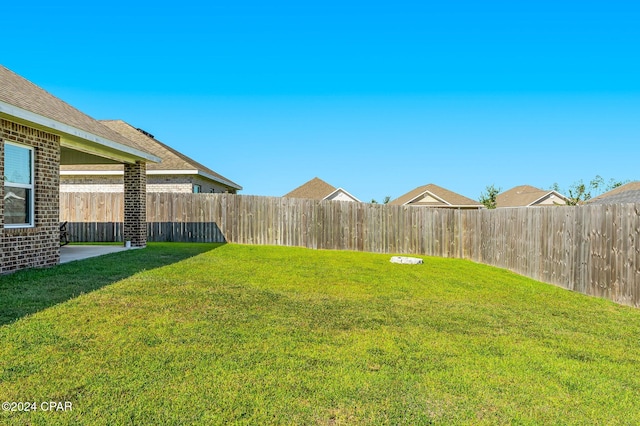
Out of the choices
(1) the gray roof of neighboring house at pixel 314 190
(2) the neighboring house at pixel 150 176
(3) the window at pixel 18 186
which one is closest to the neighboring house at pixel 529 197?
(1) the gray roof of neighboring house at pixel 314 190

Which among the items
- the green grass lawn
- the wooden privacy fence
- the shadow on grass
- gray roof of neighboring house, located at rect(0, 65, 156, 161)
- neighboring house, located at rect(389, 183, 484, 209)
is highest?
gray roof of neighboring house, located at rect(0, 65, 156, 161)

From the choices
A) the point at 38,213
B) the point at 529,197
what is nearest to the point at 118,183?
the point at 38,213

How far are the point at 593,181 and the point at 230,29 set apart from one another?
1768 inches

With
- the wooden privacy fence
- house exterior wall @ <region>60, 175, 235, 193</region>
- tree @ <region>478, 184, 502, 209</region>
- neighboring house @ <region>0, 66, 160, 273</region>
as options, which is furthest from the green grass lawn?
tree @ <region>478, 184, 502, 209</region>

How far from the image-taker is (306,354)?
403 centimetres

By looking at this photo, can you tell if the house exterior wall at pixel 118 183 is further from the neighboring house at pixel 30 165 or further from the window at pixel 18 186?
the window at pixel 18 186

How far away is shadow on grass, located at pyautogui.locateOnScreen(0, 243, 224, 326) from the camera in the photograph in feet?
18.1

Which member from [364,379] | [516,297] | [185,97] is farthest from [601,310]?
[185,97]

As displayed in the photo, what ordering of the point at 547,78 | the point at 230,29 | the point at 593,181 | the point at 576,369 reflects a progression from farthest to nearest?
the point at 593,181, the point at 547,78, the point at 230,29, the point at 576,369

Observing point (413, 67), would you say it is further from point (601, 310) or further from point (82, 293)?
point (82, 293)

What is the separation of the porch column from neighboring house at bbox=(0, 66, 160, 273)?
10.2 ft

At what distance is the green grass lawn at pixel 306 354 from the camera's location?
2.96 m

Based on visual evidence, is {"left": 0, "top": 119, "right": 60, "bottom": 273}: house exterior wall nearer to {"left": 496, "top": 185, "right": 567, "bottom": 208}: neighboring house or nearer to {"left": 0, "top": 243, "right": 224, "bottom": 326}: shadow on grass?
{"left": 0, "top": 243, "right": 224, "bottom": 326}: shadow on grass

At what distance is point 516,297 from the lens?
296 inches
